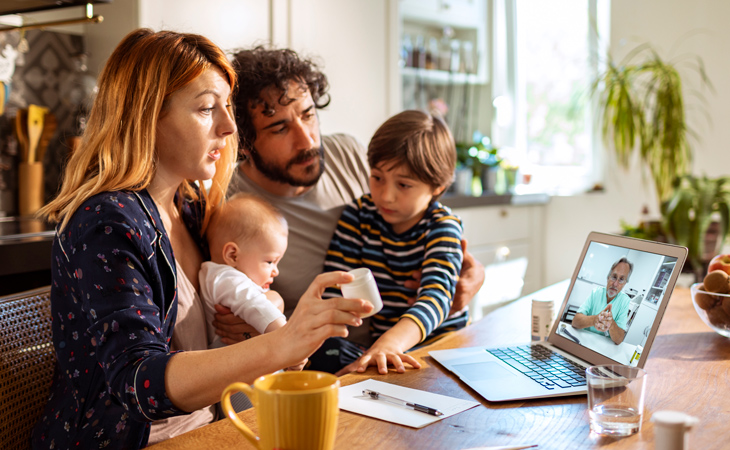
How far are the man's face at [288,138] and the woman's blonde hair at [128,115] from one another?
2.06 ft

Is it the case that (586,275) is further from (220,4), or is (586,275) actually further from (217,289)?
(220,4)

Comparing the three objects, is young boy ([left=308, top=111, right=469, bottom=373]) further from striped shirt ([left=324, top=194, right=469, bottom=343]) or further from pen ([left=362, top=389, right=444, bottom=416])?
pen ([left=362, top=389, right=444, bottom=416])

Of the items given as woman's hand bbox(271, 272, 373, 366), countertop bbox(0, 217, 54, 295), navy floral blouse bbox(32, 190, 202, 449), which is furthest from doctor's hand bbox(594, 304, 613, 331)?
countertop bbox(0, 217, 54, 295)

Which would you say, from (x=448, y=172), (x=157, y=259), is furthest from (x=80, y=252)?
(x=448, y=172)

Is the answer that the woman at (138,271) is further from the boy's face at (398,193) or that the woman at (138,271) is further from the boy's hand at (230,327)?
the boy's face at (398,193)

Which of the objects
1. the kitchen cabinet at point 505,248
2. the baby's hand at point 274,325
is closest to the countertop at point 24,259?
the baby's hand at point 274,325

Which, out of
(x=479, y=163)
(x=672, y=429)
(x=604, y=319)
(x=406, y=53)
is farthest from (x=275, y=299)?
(x=406, y=53)

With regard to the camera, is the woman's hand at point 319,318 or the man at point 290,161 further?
the man at point 290,161

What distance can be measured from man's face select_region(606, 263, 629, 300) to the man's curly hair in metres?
1.01

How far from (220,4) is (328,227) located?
1.24 metres

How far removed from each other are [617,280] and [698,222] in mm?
1959

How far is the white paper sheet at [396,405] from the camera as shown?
3.04 ft

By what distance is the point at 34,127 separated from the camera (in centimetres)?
228

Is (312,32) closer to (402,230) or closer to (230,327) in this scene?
(402,230)
